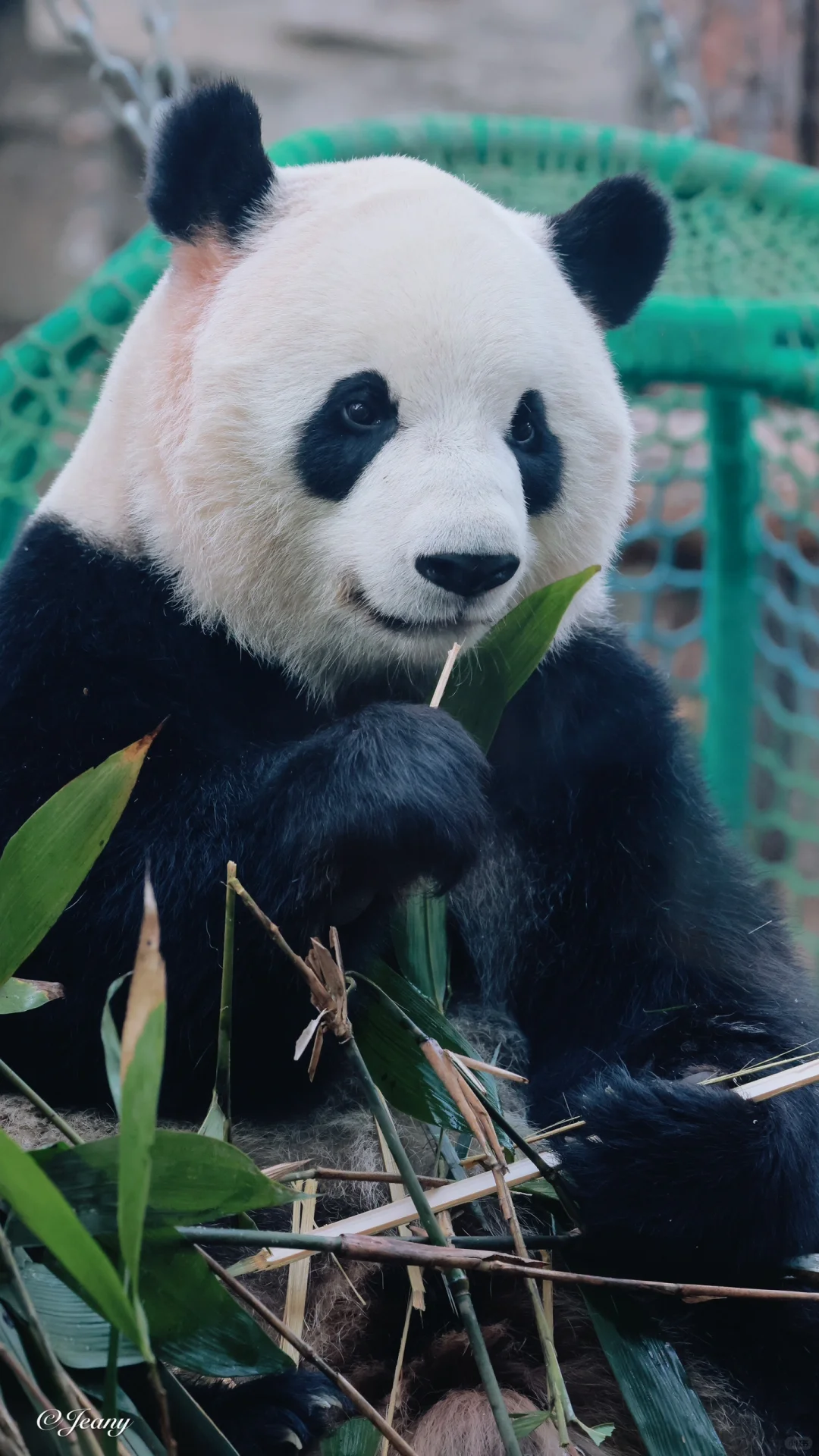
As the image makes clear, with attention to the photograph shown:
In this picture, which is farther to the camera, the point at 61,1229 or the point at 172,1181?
the point at 172,1181

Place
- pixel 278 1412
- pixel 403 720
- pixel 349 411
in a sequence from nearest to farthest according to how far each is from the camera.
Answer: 1. pixel 278 1412
2. pixel 403 720
3. pixel 349 411

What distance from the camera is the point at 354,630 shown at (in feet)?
6.59

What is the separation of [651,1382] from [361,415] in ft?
4.23

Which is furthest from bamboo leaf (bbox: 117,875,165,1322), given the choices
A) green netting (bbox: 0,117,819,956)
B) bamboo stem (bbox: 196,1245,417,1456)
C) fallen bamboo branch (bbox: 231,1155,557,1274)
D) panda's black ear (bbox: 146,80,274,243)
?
green netting (bbox: 0,117,819,956)

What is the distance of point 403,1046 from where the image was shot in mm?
1685

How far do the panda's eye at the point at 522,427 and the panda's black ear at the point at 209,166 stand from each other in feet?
1.69

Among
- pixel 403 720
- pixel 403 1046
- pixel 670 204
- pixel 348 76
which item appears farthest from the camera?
pixel 348 76

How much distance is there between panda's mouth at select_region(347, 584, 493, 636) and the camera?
6.24 ft

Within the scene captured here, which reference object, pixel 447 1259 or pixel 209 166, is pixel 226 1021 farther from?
pixel 209 166

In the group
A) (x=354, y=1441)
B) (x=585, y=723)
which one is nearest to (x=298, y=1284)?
(x=354, y=1441)

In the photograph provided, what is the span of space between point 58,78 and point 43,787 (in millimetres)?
6092

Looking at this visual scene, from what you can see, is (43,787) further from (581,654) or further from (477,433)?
(581,654)

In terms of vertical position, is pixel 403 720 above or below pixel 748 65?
below

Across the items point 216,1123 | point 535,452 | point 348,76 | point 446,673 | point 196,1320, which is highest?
point 348,76
